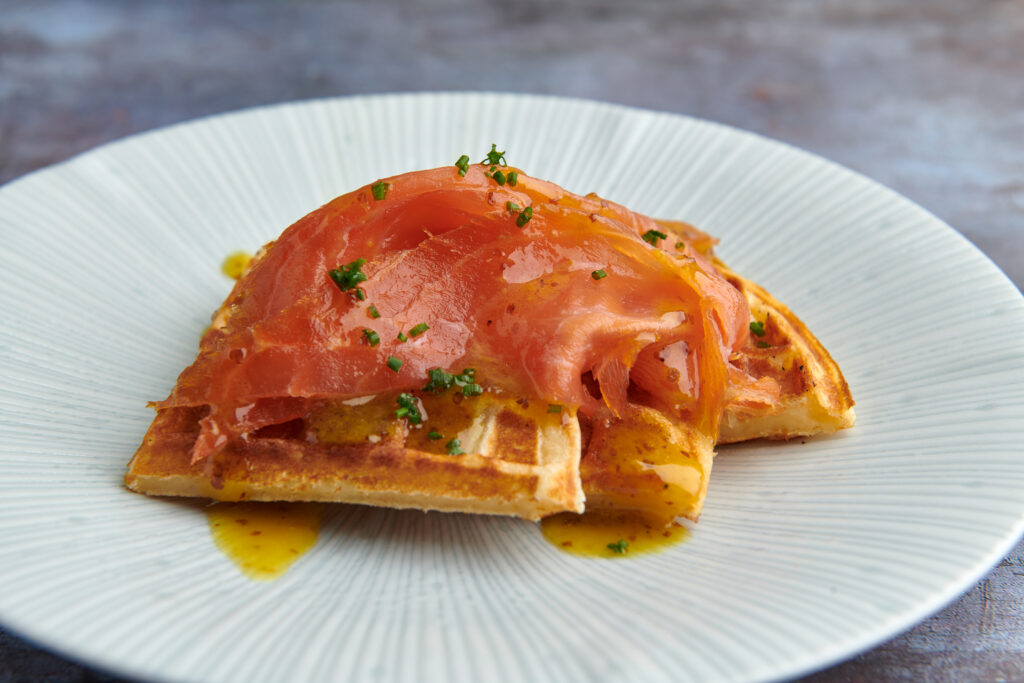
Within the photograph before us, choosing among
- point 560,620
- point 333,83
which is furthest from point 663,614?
point 333,83

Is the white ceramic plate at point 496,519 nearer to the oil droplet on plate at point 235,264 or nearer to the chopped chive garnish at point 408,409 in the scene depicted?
the oil droplet on plate at point 235,264

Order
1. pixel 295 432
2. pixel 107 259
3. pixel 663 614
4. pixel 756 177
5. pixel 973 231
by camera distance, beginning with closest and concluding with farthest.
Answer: pixel 663 614, pixel 295 432, pixel 107 259, pixel 756 177, pixel 973 231

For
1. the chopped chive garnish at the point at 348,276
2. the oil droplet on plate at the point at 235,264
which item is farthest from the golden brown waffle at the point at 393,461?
the oil droplet on plate at the point at 235,264

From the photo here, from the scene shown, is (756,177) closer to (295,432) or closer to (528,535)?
(528,535)

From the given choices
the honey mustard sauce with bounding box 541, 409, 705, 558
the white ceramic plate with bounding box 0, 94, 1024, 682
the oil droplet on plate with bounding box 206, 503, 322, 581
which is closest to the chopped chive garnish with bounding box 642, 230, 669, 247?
the honey mustard sauce with bounding box 541, 409, 705, 558

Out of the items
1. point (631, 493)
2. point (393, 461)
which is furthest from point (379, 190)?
point (631, 493)

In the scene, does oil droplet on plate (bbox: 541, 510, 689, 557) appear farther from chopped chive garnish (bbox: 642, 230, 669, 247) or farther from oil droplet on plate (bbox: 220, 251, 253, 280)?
oil droplet on plate (bbox: 220, 251, 253, 280)

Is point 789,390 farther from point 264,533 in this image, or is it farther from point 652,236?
Result: point 264,533
